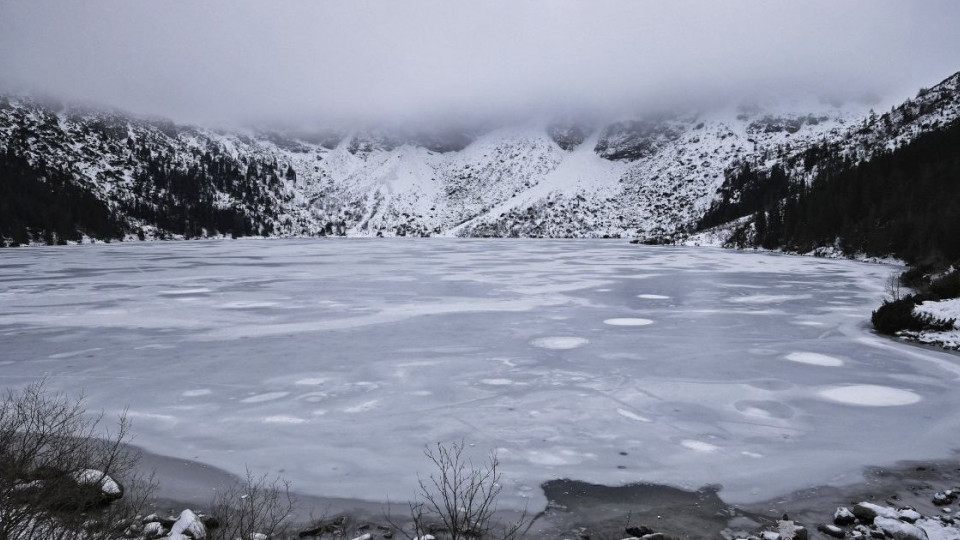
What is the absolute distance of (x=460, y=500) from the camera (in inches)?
258

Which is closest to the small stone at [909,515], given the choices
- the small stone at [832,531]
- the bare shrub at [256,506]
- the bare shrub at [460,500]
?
the small stone at [832,531]

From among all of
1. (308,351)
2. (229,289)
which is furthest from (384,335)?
(229,289)

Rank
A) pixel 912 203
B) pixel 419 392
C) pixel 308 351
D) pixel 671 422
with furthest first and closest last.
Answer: pixel 912 203 < pixel 308 351 < pixel 419 392 < pixel 671 422

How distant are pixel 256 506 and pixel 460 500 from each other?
8.00ft

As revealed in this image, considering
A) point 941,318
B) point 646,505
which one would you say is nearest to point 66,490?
point 646,505

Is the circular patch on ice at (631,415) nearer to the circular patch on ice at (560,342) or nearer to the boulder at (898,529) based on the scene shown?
the boulder at (898,529)

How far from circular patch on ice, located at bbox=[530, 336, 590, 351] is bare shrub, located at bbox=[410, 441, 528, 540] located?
6972 mm

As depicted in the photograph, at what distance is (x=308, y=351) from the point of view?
14.2 m

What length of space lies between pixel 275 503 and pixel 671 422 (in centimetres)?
629

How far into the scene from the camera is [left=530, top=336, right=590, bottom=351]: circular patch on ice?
14.6 m

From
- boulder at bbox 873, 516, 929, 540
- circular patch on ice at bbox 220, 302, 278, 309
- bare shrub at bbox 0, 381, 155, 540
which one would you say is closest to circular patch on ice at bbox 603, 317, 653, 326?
boulder at bbox 873, 516, 929, 540

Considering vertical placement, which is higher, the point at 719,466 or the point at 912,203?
the point at 912,203

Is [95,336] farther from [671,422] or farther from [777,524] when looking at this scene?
[777,524]

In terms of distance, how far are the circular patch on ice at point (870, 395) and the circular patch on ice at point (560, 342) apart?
19.4 ft
